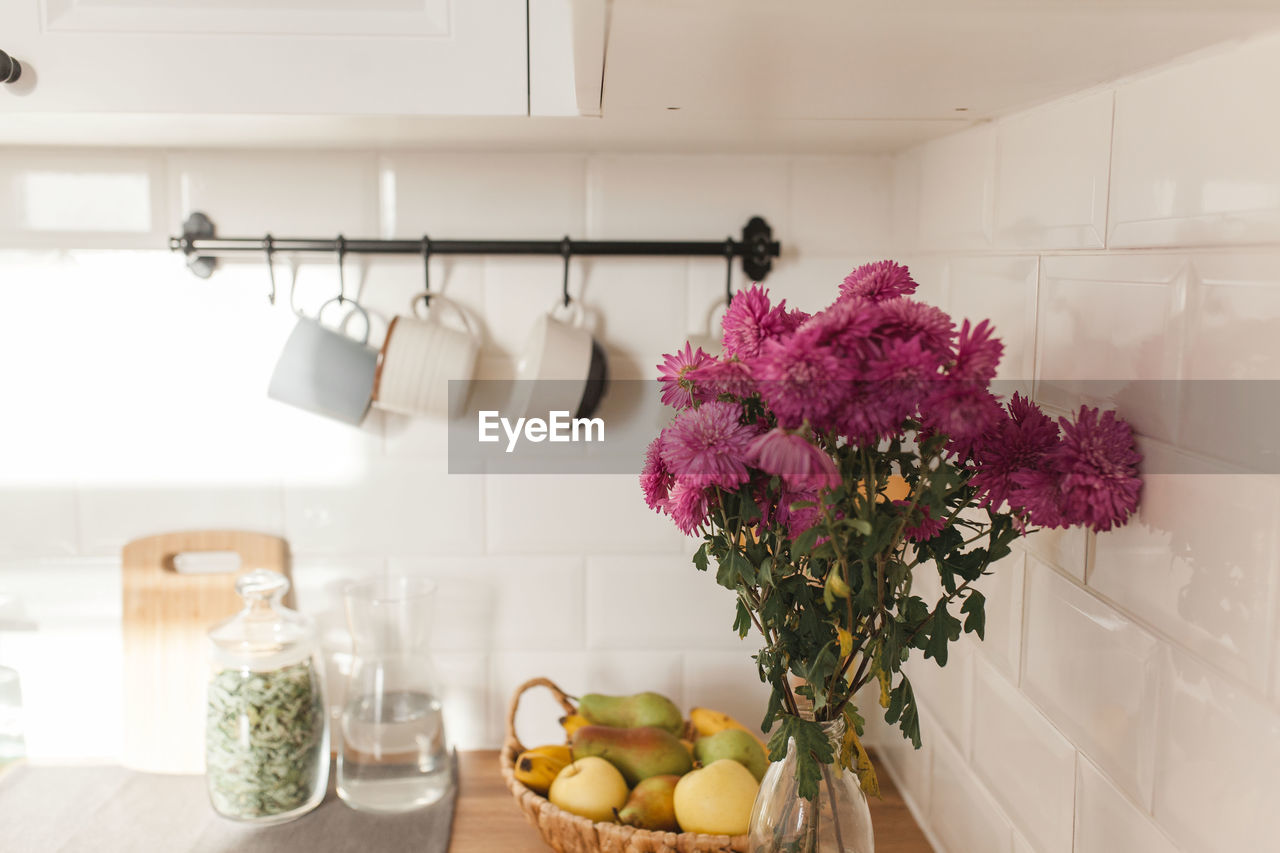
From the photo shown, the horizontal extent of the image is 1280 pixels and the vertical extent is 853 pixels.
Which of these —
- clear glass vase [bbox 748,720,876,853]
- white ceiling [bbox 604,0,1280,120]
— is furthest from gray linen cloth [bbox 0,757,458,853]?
white ceiling [bbox 604,0,1280,120]

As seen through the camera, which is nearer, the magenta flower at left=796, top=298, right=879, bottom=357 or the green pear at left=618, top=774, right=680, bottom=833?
the magenta flower at left=796, top=298, right=879, bottom=357

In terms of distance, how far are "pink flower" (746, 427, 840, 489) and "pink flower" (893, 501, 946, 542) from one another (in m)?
0.08

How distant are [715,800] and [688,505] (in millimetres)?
406

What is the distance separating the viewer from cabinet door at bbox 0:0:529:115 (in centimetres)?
79

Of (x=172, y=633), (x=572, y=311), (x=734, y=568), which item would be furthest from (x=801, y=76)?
(x=172, y=633)

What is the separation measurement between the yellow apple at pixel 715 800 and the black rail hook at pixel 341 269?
0.64 m

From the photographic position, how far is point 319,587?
118 centimetres

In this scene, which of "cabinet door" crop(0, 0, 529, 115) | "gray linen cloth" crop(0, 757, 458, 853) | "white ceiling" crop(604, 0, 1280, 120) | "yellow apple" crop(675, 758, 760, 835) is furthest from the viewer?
"gray linen cloth" crop(0, 757, 458, 853)

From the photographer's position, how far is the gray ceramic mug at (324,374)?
1.08 m

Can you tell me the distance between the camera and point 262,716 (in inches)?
40.6

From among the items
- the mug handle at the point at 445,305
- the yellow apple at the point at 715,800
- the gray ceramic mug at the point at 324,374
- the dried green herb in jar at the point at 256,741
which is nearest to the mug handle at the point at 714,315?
the mug handle at the point at 445,305

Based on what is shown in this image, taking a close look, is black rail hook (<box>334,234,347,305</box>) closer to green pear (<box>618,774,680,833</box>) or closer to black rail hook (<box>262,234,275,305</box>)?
black rail hook (<box>262,234,275,305</box>)

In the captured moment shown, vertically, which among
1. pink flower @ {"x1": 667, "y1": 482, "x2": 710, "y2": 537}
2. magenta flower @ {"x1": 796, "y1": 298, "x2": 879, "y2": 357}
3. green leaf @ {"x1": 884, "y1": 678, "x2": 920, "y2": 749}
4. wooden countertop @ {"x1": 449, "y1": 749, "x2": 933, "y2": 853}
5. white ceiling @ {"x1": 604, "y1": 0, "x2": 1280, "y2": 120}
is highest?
white ceiling @ {"x1": 604, "y1": 0, "x2": 1280, "y2": 120}

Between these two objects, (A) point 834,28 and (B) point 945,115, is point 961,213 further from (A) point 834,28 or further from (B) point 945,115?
(A) point 834,28
